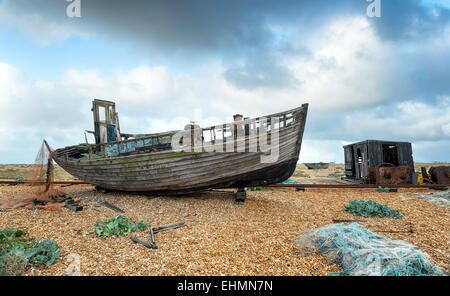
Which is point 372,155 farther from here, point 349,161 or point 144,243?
point 144,243

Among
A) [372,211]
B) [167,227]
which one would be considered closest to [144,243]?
[167,227]

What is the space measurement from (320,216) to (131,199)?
7.09 m

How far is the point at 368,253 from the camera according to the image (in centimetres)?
358

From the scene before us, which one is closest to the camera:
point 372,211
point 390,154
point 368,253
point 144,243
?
point 368,253

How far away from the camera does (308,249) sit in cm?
447

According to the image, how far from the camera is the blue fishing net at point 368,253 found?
3.30m

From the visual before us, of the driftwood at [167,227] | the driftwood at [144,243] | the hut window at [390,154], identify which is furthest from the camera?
the hut window at [390,154]

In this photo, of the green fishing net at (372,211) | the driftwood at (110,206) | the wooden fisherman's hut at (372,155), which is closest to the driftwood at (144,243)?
the driftwood at (110,206)

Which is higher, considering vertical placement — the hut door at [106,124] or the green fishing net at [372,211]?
the hut door at [106,124]

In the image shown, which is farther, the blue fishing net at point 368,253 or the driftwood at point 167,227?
the driftwood at point 167,227

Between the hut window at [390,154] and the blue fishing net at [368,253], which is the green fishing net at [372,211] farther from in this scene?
the hut window at [390,154]

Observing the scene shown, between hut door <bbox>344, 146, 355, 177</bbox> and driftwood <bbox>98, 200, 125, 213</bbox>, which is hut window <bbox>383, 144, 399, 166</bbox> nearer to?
hut door <bbox>344, 146, 355, 177</bbox>

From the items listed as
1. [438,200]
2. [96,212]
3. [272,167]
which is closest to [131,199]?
[96,212]

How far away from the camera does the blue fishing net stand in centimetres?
330
